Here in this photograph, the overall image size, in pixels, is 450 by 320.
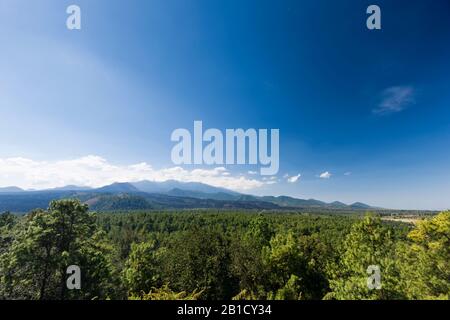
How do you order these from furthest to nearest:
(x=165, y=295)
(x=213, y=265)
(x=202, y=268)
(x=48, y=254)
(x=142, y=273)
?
(x=142, y=273) → (x=213, y=265) → (x=202, y=268) → (x=48, y=254) → (x=165, y=295)

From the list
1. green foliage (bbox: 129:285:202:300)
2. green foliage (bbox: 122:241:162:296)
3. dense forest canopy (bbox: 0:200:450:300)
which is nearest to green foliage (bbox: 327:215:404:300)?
dense forest canopy (bbox: 0:200:450:300)

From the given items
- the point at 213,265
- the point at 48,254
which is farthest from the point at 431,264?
the point at 48,254

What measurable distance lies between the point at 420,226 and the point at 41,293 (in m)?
25.8

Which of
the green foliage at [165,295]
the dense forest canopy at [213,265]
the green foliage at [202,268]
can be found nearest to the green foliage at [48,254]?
the dense forest canopy at [213,265]

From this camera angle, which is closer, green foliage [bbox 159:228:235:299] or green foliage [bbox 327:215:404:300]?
green foliage [bbox 327:215:404:300]

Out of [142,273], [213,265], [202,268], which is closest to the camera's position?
[202,268]

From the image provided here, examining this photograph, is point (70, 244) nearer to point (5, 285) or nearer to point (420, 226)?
point (5, 285)

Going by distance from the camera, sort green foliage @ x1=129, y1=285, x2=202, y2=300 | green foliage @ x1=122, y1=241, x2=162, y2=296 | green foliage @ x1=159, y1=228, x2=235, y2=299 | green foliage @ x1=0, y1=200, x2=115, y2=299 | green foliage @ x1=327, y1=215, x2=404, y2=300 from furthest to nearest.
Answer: green foliage @ x1=122, y1=241, x2=162, y2=296 → green foliage @ x1=159, y1=228, x2=235, y2=299 → green foliage @ x1=0, y1=200, x2=115, y2=299 → green foliage @ x1=327, y1=215, x2=404, y2=300 → green foliage @ x1=129, y1=285, x2=202, y2=300

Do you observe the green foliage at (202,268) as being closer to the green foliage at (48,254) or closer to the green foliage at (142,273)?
the green foliage at (142,273)

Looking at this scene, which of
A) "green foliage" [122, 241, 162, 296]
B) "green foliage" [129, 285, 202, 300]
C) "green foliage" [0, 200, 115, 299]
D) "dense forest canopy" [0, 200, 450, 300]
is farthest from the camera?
"green foliage" [122, 241, 162, 296]

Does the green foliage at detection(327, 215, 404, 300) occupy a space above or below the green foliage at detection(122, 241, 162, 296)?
above

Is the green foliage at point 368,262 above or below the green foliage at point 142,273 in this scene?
above

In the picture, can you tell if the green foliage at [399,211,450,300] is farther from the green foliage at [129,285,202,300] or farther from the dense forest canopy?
the green foliage at [129,285,202,300]

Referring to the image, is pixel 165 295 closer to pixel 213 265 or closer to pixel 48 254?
pixel 213 265
